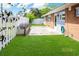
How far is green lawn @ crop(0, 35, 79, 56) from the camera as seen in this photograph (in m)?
7.22

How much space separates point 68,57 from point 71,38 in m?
1.95

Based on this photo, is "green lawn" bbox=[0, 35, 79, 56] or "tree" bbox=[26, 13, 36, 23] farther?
"tree" bbox=[26, 13, 36, 23]

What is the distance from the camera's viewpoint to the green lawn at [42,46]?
23.7 feet

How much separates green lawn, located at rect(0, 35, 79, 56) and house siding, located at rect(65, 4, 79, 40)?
45 centimetres

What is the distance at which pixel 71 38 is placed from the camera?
28.8 ft

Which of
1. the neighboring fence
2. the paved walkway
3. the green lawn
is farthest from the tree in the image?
the green lawn

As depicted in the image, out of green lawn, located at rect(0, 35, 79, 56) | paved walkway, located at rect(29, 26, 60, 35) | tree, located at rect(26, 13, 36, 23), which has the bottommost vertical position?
green lawn, located at rect(0, 35, 79, 56)

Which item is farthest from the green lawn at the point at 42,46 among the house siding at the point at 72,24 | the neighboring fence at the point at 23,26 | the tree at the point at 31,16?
the tree at the point at 31,16

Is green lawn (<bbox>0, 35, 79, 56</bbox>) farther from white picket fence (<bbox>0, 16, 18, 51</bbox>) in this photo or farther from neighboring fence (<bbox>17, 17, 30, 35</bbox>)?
neighboring fence (<bbox>17, 17, 30, 35</bbox>)

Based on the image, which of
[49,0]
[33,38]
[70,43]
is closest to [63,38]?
[70,43]

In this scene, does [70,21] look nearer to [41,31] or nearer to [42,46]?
[41,31]

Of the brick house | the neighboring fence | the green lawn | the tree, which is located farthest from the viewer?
the brick house

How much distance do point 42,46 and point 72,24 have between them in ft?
6.46

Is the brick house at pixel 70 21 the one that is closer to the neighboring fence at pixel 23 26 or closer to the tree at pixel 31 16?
the neighboring fence at pixel 23 26
